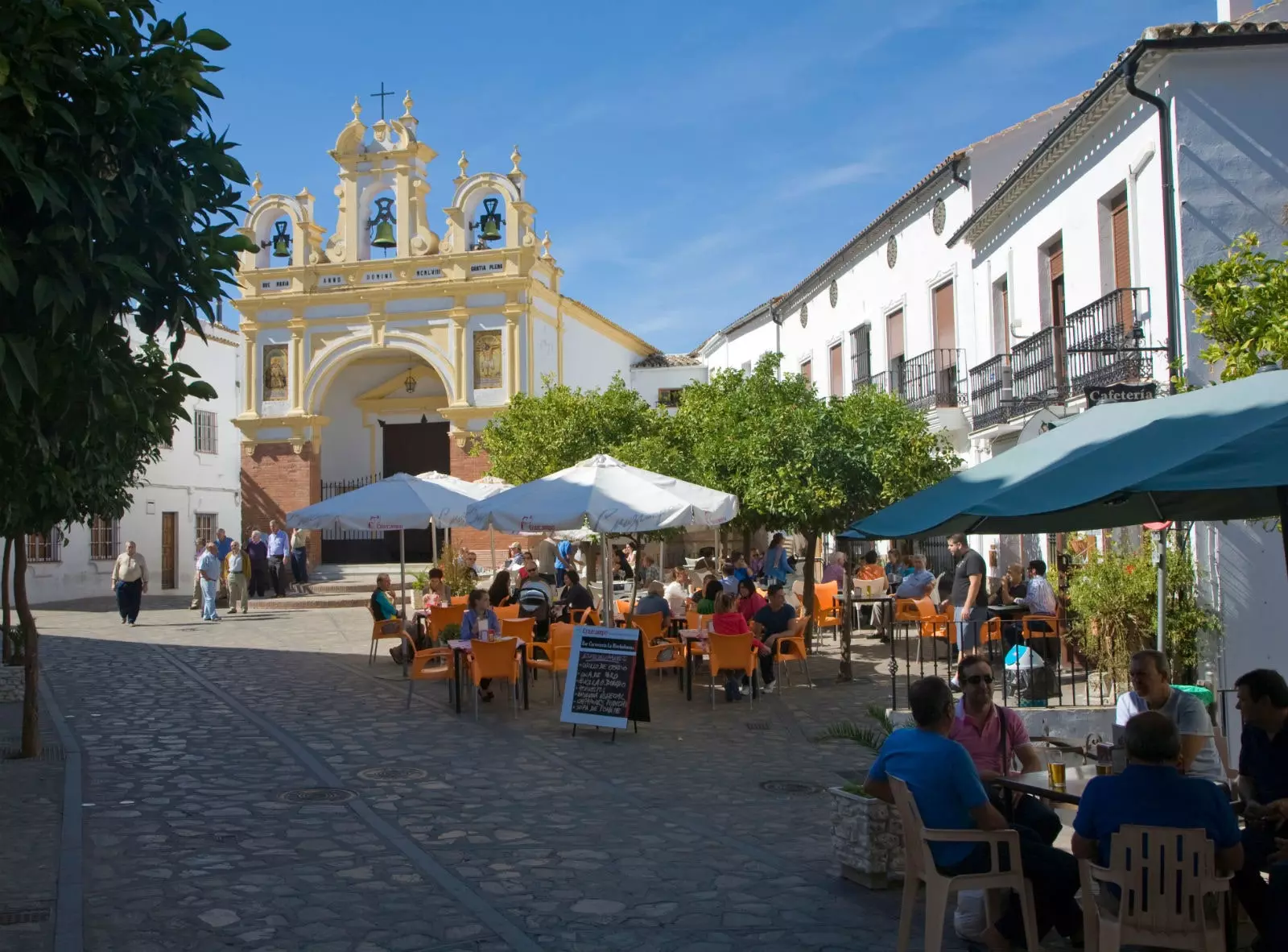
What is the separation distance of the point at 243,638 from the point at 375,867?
13.8 m

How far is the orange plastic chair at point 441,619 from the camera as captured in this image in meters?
14.5

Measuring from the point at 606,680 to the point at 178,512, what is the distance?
26798 mm

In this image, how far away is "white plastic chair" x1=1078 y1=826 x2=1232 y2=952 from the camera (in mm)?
4273

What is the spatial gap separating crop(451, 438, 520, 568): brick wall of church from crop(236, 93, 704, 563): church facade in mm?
52

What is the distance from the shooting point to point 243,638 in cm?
1928

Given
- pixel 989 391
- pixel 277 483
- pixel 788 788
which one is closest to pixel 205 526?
pixel 277 483

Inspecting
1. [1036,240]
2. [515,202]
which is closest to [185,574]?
[515,202]

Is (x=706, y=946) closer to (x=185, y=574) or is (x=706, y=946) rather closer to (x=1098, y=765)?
(x=1098, y=765)

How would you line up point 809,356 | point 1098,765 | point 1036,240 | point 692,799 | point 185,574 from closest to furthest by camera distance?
point 1098,765
point 692,799
point 1036,240
point 809,356
point 185,574

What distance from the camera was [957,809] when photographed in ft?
16.3

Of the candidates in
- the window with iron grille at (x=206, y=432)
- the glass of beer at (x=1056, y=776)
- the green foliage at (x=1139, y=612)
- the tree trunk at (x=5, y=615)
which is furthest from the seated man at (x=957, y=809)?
the window with iron grille at (x=206, y=432)

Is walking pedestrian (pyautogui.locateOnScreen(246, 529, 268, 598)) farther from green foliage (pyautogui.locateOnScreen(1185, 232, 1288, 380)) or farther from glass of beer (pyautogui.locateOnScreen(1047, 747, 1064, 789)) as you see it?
glass of beer (pyautogui.locateOnScreen(1047, 747, 1064, 789))

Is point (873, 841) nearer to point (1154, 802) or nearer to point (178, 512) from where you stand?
point (1154, 802)

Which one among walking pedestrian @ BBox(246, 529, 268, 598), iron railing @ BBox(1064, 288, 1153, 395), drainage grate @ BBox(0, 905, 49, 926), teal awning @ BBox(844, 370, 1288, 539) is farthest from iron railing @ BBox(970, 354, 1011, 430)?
walking pedestrian @ BBox(246, 529, 268, 598)
